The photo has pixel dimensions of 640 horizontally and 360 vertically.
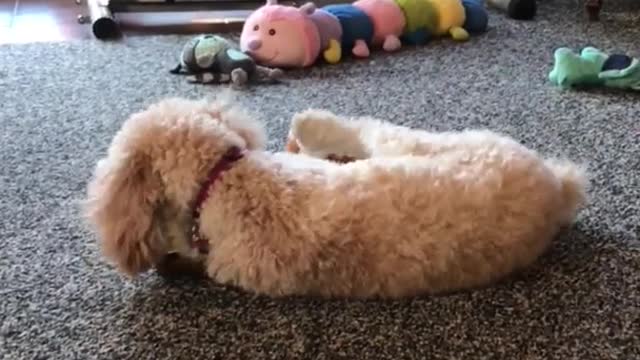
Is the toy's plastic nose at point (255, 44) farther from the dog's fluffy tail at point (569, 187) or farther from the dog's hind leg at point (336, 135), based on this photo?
the dog's fluffy tail at point (569, 187)

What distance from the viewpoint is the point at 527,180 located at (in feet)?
4.26

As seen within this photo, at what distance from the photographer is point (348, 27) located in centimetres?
239

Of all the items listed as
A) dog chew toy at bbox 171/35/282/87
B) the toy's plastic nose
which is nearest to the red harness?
dog chew toy at bbox 171/35/282/87

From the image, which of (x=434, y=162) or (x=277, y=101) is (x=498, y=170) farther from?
(x=277, y=101)

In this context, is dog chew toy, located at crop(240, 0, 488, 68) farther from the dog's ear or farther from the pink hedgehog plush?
the dog's ear

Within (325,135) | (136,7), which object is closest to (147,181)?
(325,135)

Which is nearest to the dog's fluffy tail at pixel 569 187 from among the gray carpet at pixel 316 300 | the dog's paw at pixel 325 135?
the gray carpet at pixel 316 300

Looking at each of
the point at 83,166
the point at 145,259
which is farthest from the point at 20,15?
the point at 145,259

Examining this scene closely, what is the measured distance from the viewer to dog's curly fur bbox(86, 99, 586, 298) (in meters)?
1.22

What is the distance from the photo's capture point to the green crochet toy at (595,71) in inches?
83.7

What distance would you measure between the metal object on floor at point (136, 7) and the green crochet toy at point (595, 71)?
0.92 m

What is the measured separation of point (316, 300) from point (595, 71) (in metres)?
1.14

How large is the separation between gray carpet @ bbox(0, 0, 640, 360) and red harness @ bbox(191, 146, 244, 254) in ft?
0.28

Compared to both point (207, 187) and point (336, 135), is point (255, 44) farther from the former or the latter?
point (207, 187)
